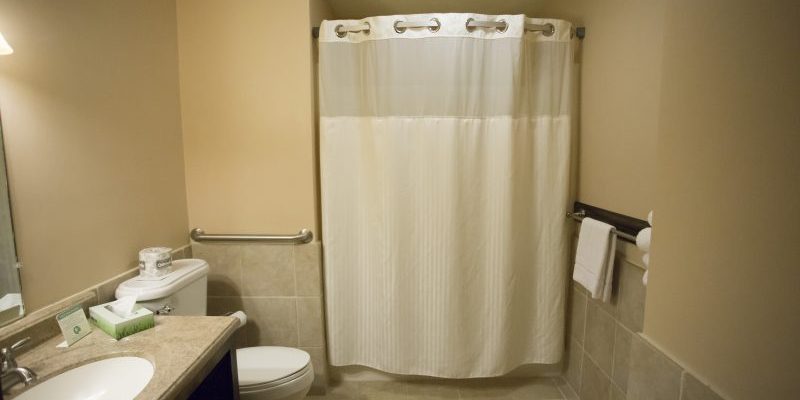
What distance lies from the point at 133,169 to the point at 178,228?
39cm

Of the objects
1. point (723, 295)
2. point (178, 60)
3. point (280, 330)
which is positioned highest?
point (178, 60)

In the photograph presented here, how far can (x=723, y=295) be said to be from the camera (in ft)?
1.38

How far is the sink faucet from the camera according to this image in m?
0.77

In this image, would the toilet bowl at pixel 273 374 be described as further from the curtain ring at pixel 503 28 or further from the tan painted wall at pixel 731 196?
the curtain ring at pixel 503 28

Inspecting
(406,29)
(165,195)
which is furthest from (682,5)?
(165,195)

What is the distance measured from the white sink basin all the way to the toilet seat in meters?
0.47

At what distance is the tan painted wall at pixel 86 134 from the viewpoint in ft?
3.12

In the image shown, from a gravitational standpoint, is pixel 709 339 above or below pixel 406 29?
below

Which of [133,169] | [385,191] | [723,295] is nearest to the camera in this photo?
[723,295]

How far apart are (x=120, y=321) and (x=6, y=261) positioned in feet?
1.07

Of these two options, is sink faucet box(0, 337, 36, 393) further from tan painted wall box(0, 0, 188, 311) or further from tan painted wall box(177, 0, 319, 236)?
tan painted wall box(177, 0, 319, 236)

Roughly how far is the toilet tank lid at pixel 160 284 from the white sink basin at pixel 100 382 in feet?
0.96

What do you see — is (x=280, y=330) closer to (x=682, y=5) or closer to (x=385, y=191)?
(x=385, y=191)

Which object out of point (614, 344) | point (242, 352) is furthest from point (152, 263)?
point (614, 344)
